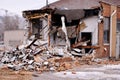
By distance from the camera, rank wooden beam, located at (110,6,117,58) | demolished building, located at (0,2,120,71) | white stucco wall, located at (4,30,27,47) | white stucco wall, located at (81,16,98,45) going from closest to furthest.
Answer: demolished building, located at (0,2,120,71) < white stucco wall, located at (81,16,98,45) < wooden beam, located at (110,6,117,58) < white stucco wall, located at (4,30,27,47)

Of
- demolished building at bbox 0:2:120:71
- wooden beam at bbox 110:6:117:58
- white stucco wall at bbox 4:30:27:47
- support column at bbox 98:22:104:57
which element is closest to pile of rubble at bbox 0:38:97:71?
demolished building at bbox 0:2:120:71

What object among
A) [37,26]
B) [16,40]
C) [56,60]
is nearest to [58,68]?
[56,60]

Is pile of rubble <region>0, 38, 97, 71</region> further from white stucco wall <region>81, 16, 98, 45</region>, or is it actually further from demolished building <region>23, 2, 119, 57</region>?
white stucco wall <region>81, 16, 98, 45</region>

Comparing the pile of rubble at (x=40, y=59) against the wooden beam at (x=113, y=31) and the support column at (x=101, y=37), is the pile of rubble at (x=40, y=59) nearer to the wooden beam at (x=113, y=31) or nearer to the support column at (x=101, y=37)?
the support column at (x=101, y=37)

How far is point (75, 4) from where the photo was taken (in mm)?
26703

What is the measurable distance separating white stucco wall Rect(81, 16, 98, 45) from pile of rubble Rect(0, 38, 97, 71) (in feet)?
6.25

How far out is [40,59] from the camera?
2070 cm

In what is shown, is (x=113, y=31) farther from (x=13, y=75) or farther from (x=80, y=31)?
(x=13, y=75)

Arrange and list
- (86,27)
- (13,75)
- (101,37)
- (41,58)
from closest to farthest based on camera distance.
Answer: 1. (13,75)
2. (41,58)
3. (101,37)
4. (86,27)

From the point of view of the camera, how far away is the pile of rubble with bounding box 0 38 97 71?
18812mm

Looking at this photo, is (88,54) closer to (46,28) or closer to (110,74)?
(46,28)

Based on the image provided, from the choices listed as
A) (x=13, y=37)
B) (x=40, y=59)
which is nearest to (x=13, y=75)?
(x=40, y=59)

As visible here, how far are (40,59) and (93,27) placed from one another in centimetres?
609

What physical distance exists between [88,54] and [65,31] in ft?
8.52
